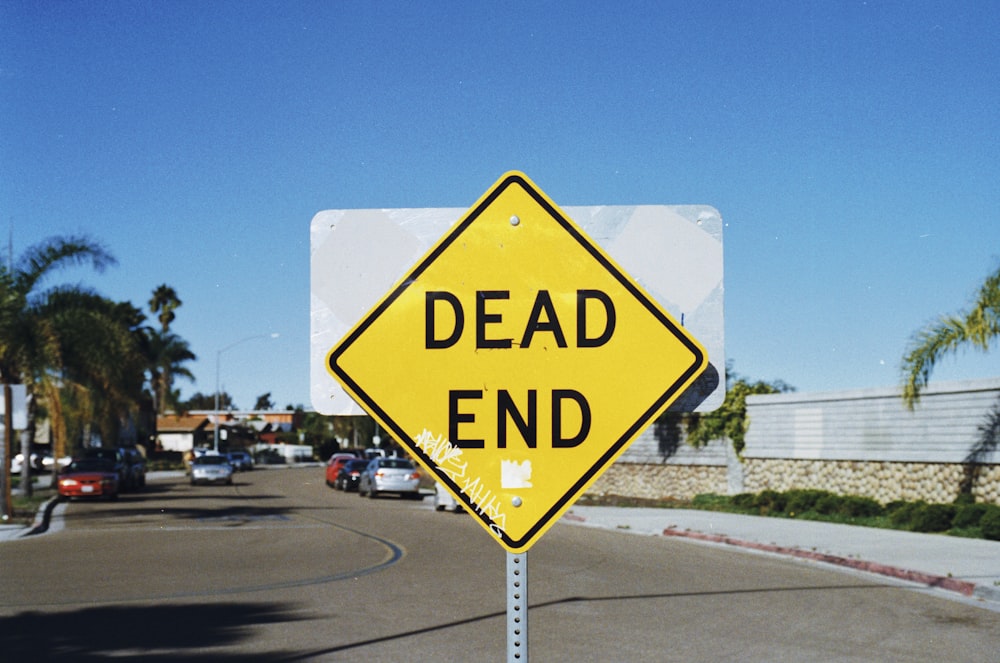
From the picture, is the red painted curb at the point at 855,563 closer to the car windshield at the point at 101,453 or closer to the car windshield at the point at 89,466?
the car windshield at the point at 89,466

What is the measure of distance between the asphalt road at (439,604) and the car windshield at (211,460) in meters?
27.5

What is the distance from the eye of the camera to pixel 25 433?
1225 inches

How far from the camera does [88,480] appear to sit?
33.3 m

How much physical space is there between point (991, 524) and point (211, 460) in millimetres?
35999

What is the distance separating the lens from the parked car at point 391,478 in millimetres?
36094

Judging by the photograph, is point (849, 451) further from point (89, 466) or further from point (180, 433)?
point (180, 433)

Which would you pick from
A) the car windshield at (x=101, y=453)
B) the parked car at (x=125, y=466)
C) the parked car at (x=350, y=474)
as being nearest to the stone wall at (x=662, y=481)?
the parked car at (x=350, y=474)

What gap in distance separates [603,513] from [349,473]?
632 inches

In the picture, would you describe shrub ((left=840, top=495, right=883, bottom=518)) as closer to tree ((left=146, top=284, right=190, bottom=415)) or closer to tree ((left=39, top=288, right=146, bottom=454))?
tree ((left=39, top=288, right=146, bottom=454))

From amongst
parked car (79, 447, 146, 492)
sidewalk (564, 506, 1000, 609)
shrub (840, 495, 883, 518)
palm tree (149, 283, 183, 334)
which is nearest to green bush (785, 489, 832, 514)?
sidewalk (564, 506, 1000, 609)

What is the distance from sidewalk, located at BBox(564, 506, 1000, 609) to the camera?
13.6 meters

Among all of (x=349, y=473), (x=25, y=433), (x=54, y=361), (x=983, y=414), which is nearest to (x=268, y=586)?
(x=983, y=414)

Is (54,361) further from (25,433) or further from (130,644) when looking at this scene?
(130,644)

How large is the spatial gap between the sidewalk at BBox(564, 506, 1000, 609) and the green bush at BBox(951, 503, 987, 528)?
532 mm
